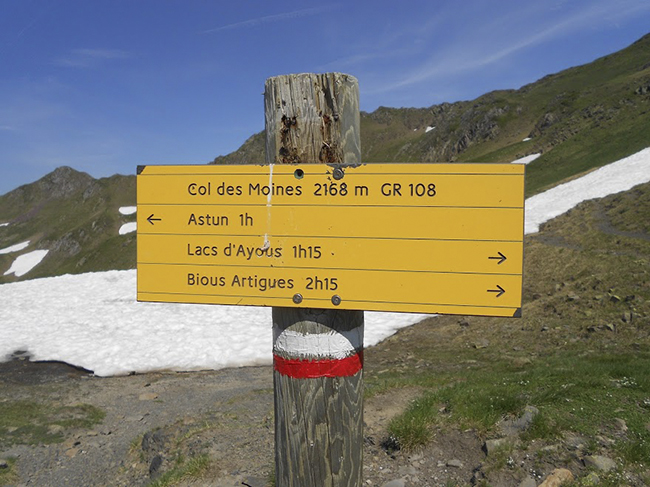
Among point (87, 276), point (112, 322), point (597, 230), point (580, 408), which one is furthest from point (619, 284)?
point (87, 276)

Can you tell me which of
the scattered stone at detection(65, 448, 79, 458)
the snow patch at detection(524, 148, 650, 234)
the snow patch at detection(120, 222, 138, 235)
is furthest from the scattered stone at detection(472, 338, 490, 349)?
the snow patch at detection(120, 222, 138, 235)

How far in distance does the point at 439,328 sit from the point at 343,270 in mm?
10832

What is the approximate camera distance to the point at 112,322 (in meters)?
13.9

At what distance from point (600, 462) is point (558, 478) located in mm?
492

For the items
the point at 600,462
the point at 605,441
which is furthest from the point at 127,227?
the point at 600,462

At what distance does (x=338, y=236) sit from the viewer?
2.40 m

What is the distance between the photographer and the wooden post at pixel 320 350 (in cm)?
243

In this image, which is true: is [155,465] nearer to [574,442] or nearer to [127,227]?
[574,442]

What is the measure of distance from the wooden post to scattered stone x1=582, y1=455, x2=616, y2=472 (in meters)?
3.15

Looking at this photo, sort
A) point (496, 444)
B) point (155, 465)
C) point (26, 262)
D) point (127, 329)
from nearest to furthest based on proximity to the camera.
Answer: point (496, 444), point (155, 465), point (127, 329), point (26, 262)

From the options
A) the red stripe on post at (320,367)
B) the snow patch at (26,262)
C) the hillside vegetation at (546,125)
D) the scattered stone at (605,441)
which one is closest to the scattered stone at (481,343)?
the scattered stone at (605,441)

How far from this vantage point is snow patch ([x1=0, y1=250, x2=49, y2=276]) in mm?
94562

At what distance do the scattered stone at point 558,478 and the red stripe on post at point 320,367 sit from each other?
9.85 feet

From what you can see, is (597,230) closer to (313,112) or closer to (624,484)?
(624,484)
